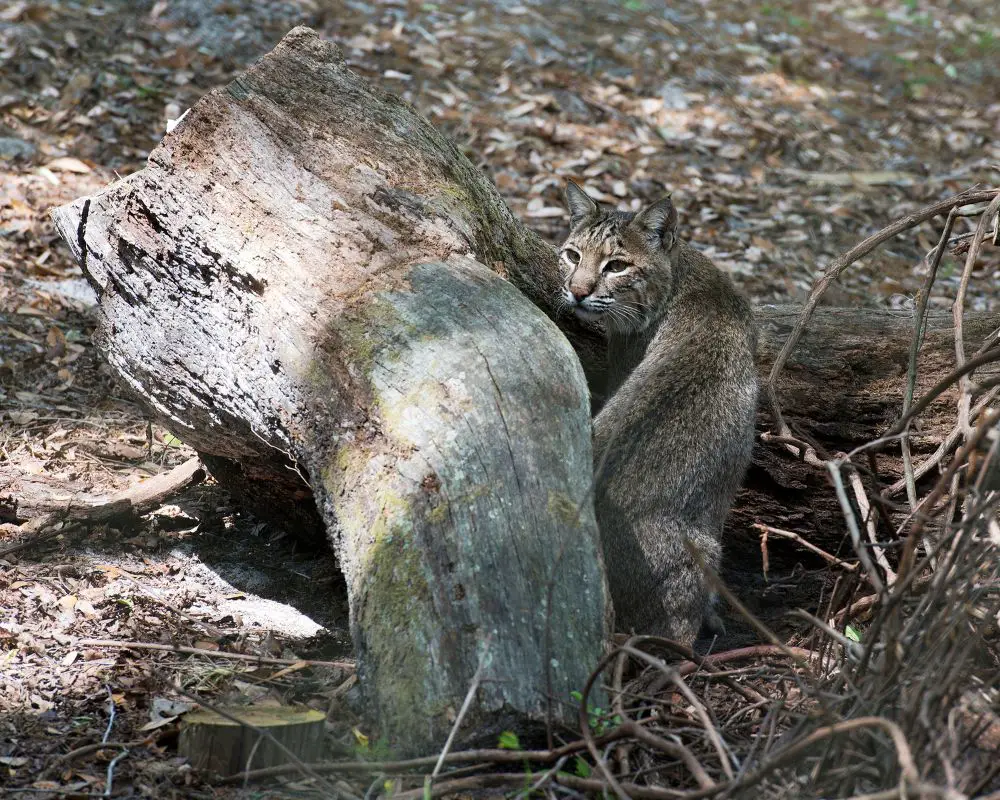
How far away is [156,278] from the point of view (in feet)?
13.9

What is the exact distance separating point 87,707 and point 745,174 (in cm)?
746

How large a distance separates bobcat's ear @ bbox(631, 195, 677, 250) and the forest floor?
4.72ft

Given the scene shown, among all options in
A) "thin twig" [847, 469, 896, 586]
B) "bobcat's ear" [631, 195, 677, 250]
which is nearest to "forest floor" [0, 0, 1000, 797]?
"bobcat's ear" [631, 195, 677, 250]

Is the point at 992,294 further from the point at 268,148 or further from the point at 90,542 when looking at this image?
the point at 90,542

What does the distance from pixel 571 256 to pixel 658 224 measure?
46cm

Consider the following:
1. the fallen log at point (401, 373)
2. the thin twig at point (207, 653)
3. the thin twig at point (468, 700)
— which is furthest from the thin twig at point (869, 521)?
the thin twig at point (207, 653)

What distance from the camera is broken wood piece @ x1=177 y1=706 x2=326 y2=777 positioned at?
291cm

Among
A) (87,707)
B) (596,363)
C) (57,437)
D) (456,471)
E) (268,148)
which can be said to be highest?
(268,148)

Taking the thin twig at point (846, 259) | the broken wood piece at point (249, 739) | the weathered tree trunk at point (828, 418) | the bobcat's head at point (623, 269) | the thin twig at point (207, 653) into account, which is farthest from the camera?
the bobcat's head at point (623, 269)

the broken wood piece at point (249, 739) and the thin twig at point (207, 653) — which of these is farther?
the thin twig at point (207, 653)

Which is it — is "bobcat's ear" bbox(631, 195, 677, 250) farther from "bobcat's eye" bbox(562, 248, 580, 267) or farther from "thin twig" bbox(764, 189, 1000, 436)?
"thin twig" bbox(764, 189, 1000, 436)

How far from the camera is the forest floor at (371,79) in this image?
3.61 meters

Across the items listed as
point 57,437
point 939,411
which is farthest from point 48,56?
point 939,411

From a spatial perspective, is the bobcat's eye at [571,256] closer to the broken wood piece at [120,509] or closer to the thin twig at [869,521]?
the thin twig at [869,521]
